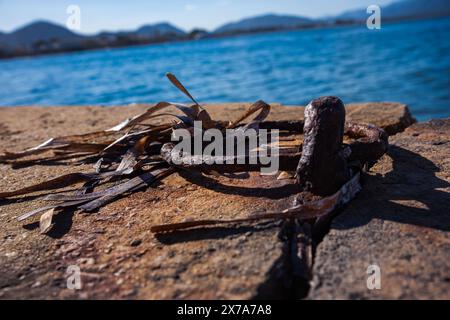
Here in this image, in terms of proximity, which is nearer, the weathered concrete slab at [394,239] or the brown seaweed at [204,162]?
the weathered concrete slab at [394,239]

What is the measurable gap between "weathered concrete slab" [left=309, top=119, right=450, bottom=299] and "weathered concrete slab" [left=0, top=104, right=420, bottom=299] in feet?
0.49

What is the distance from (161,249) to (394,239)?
0.76m

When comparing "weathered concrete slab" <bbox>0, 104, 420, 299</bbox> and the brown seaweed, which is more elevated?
the brown seaweed

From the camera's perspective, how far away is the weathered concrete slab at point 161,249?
114cm

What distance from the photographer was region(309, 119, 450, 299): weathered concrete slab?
1.06 metres

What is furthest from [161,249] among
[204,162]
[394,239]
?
[394,239]

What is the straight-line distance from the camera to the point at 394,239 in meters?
Result: 1.25

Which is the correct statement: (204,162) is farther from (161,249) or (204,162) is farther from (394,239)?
(394,239)

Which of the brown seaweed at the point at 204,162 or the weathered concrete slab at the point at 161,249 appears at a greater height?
the brown seaweed at the point at 204,162

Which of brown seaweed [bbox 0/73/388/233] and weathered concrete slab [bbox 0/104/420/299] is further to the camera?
brown seaweed [bbox 0/73/388/233]

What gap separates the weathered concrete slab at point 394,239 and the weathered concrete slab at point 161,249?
0.15 metres

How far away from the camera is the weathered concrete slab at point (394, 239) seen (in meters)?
1.06
